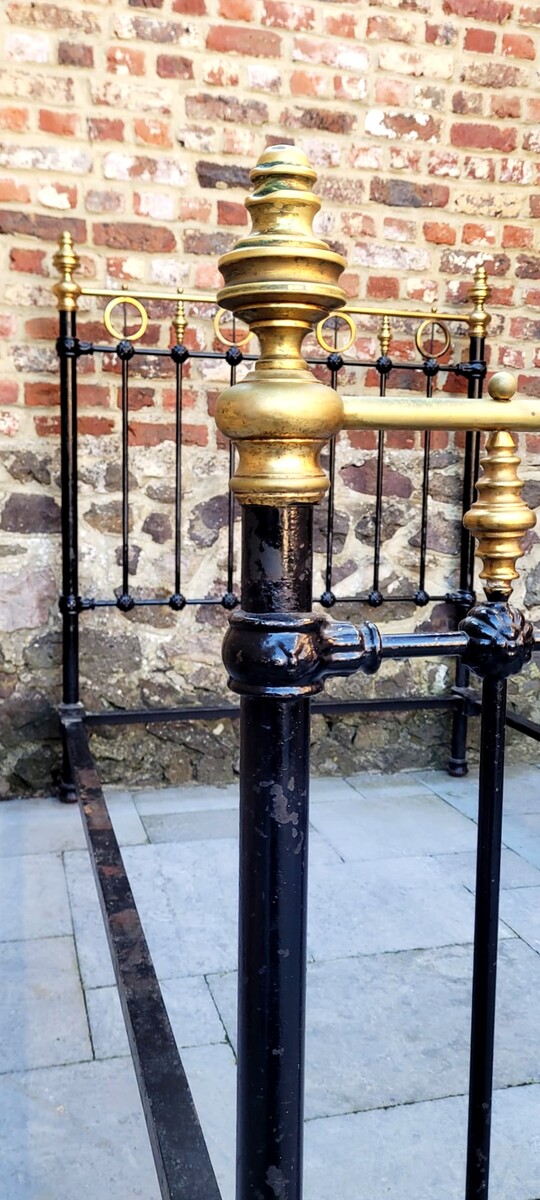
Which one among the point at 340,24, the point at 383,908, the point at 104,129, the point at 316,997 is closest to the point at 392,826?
the point at 383,908

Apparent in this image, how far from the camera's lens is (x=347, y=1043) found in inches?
61.2

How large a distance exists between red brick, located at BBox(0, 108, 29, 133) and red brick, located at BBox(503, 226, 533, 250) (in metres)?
1.34

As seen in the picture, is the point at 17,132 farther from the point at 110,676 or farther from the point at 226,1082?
the point at 226,1082

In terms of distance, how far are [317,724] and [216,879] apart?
2.58 ft

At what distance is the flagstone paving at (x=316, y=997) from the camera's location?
1.30m

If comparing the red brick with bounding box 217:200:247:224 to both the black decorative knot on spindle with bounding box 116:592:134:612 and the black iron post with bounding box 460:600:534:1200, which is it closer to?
the black decorative knot on spindle with bounding box 116:592:134:612

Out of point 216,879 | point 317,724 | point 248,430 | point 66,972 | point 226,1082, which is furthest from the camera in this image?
point 317,724

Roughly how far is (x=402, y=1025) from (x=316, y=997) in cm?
16

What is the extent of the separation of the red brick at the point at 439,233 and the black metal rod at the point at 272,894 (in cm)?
227

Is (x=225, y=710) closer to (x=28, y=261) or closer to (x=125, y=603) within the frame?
(x=125, y=603)

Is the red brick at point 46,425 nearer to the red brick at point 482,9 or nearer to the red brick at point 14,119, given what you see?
the red brick at point 14,119

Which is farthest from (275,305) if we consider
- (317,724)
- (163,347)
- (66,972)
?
(317,724)

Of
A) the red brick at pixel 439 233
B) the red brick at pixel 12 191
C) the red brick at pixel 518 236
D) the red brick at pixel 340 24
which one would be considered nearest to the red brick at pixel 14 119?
the red brick at pixel 12 191

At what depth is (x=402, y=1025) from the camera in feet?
5.28
